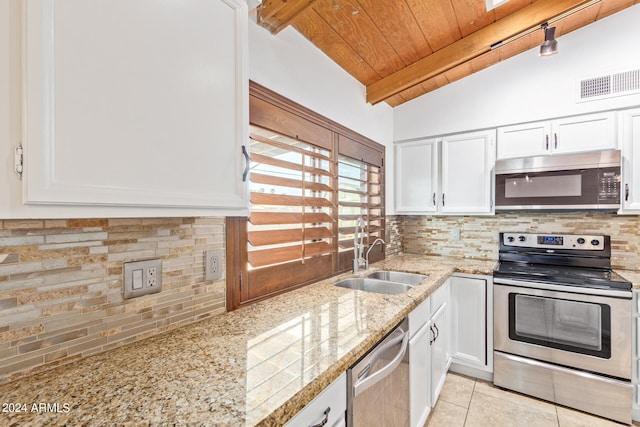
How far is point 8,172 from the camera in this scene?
22.8 inches

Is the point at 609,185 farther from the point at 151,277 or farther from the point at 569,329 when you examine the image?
the point at 151,277

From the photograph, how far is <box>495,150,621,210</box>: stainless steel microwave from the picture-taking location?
81.0 inches

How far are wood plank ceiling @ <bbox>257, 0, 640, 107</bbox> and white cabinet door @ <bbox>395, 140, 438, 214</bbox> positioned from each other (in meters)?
0.69

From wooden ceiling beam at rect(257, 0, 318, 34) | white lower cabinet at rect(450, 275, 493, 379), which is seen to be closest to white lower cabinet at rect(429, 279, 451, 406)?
white lower cabinet at rect(450, 275, 493, 379)

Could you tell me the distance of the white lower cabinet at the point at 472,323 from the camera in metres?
2.29

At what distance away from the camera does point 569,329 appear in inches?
78.7

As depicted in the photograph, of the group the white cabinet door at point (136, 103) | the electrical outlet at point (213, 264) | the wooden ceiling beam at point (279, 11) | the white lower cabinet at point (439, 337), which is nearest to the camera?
the white cabinet door at point (136, 103)

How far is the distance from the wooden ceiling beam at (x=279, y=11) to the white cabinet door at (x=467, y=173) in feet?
6.12

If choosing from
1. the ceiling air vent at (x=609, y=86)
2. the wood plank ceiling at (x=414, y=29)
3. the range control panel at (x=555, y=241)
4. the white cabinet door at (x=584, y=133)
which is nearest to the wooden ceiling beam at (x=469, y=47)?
the wood plank ceiling at (x=414, y=29)

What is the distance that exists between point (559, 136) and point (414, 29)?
141 centimetres

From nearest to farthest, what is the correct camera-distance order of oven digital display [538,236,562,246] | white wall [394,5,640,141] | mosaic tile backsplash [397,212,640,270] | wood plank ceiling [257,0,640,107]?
wood plank ceiling [257,0,640,107]
white wall [394,5,640,141]
mosaic tile backsplash [397,212,640,270]
oven digital display [538,236,562,246]

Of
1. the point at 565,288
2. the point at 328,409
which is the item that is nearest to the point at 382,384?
the point at 328,409

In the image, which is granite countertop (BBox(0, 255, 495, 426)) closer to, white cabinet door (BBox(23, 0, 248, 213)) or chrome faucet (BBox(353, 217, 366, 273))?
white cabinet door (BBox(23, 0, 248, 213))

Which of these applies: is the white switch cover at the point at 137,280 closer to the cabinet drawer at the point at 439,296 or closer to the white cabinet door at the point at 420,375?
the white cabinet door at the point at 420,375
